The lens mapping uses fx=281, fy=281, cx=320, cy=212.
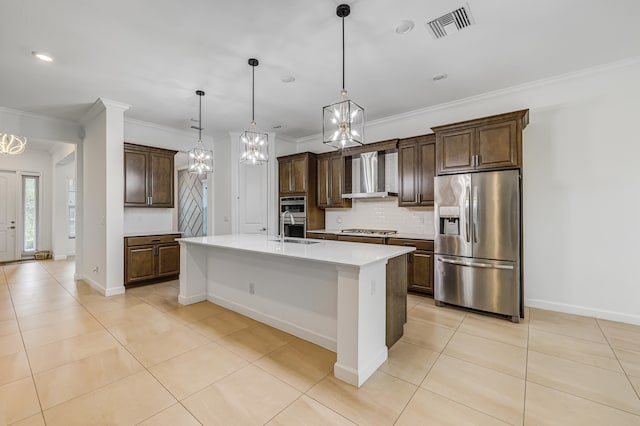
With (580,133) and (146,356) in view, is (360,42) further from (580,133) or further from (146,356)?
(146,356)

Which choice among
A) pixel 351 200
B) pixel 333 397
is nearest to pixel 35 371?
pixel 333 397

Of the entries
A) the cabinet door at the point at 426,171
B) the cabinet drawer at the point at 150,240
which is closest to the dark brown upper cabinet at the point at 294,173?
the cabinet door at the point at 426,171

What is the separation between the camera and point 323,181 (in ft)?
18.2

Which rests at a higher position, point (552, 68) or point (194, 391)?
point (552, 68)

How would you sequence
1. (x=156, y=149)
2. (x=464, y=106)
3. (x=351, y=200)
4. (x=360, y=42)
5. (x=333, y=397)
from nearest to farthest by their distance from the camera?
1. (x=333, y=397)
2. (x=360, y=42)
3. (x=464, y=106)
4. (x=156, y=149)
5. (x=351, y=200)

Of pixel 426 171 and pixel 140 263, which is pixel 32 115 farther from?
pixel 426 171

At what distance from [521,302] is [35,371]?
474 cm

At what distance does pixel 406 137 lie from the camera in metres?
4.67

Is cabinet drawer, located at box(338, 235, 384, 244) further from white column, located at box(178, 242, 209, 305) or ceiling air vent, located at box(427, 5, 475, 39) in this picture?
ceiling air vent, located at box(427, 5, 475, 39)

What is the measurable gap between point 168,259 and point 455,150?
4.96m

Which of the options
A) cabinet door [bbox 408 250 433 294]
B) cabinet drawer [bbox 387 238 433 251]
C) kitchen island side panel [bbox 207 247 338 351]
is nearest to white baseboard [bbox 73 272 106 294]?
kitchen island side panel [bbox 207 247 338 351]

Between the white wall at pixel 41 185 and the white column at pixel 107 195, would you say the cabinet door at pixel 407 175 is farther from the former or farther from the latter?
the white wall at pixel 41 185

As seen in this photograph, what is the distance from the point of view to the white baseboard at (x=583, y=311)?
3.15 meters

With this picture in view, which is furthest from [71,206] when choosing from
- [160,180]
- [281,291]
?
[281,291]
